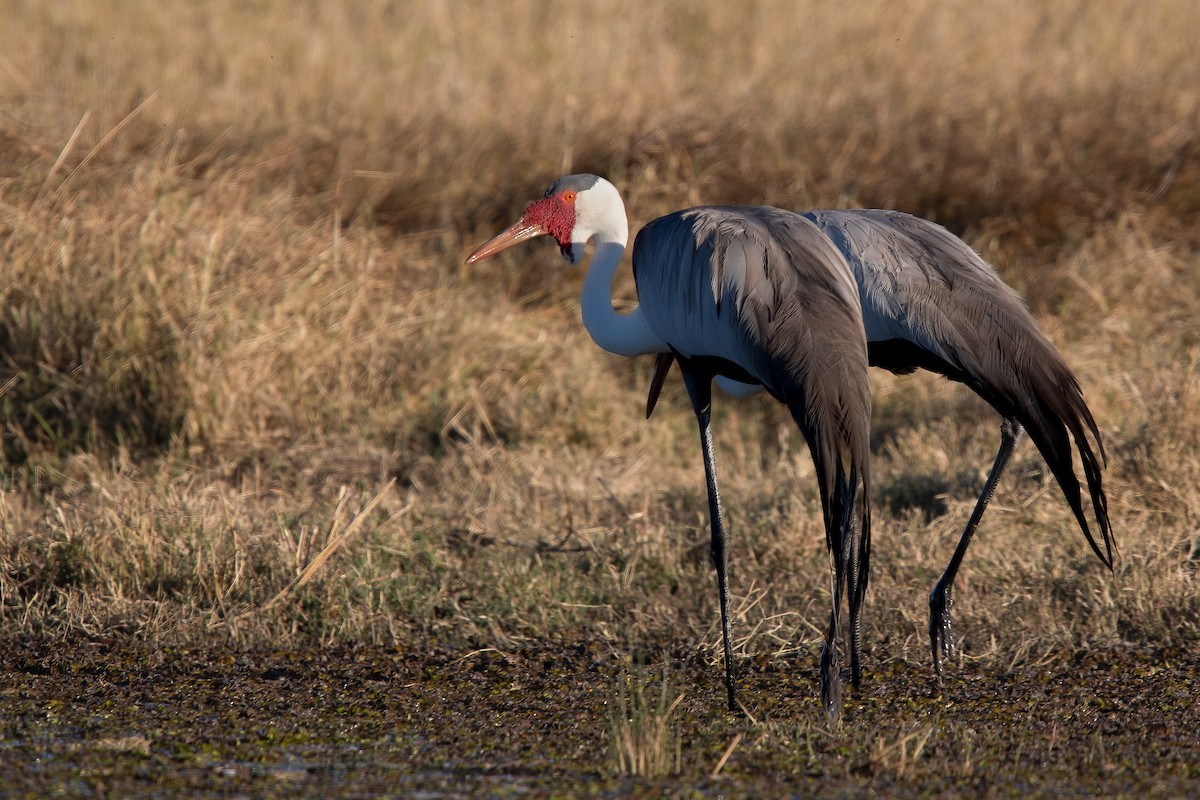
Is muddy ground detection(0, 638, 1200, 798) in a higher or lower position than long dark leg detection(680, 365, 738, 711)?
lower

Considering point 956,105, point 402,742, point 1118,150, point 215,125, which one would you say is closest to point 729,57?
point 956,105

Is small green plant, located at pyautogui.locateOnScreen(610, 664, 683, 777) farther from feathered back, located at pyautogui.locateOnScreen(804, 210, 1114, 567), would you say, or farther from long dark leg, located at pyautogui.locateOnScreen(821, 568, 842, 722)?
feathered back, located at pyautogui.locateOnScreen(804, 210, 1114, 567)

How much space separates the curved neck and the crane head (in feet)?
0.29

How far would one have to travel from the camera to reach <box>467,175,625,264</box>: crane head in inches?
175

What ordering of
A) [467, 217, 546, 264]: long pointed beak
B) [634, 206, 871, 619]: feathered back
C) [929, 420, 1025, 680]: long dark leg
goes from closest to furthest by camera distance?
[634, 206, 871, 619]: feathered back → [929, 420, 1025, 680]: long dark leg → [467, 217, 546, 264]: long pointed beak

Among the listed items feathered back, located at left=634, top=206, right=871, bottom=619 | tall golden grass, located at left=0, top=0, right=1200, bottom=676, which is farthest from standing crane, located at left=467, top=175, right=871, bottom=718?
tall golden grass, located at left=0, top=0, right=1200, bottom=676

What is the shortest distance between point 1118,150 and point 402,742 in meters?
4.62

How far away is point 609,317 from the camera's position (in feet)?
14.0

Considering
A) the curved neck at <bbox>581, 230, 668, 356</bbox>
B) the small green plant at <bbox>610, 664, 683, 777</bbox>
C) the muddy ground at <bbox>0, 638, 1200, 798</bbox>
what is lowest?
the muddy ground at <bbox>0, 638, 1200, 798</bbox>

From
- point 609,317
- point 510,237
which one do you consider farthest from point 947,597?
point 510,237

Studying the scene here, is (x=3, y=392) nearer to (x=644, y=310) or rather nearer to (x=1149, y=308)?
(x=644, y=310)

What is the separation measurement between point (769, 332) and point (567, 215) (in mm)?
1046

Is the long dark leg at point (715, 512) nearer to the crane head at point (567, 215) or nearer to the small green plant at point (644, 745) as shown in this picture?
the small green plant at point (644, 745)

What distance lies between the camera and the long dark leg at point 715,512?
3.87 meters
